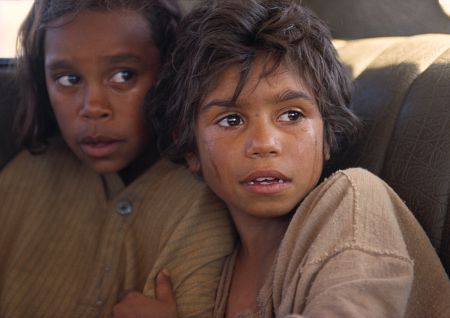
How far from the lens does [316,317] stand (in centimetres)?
87

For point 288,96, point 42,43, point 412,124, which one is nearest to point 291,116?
point 288,96

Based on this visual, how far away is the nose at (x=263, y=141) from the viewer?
3.56 feet

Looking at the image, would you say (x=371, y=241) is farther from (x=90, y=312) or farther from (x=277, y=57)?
(x=90, y=312)

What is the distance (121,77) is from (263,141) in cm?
42


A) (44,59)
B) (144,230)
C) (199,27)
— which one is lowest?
(144,230)

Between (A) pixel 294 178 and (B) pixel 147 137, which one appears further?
(B) pixel 147 137

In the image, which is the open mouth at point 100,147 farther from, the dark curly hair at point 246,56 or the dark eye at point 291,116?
the dark eye at point 291,116

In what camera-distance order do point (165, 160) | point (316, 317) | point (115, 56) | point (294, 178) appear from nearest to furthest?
point (316, 317) → point (294, 178) → point (115, 56) → point (165, 160)

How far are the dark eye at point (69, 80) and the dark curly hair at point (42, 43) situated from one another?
4.6 inches

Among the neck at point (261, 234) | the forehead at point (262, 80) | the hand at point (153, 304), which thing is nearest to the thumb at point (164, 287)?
the hand at point (153, 304)

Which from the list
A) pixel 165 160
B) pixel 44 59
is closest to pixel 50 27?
pixel 44 59

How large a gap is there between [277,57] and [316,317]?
460 mm

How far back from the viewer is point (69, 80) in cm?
139

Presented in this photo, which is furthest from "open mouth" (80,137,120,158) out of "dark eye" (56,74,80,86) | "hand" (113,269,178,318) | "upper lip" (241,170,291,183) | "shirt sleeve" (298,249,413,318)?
"shirt sleeve" (298,249,413,318)
